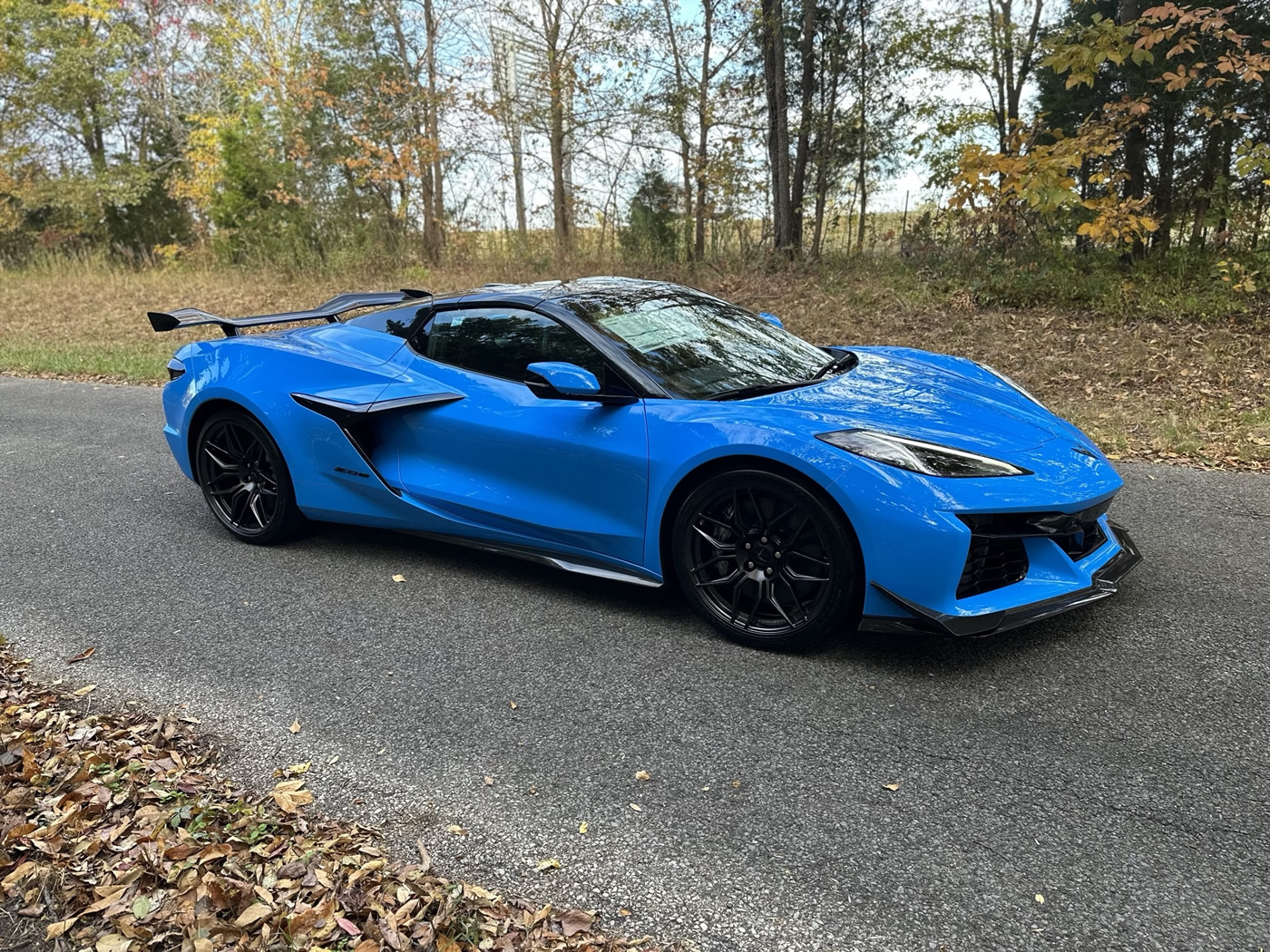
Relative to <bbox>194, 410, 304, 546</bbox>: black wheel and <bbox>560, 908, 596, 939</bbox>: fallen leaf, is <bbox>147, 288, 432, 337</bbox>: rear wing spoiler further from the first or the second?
<bbox>560, 908, 596, 939</bbox>: fallen leaf

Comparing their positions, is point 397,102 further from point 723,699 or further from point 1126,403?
point 723,699

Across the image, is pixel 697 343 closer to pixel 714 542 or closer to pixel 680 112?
pixel 714 542

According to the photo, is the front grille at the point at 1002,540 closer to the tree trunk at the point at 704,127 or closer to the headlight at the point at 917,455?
the headlight at the point at 917,455

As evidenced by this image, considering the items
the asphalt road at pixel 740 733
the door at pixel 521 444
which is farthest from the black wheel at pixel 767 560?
the door at pixel 521 444

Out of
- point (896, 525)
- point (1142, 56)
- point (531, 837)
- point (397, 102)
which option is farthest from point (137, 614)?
point (397, 102)

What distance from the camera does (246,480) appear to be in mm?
4441

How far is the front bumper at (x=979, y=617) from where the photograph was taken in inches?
109

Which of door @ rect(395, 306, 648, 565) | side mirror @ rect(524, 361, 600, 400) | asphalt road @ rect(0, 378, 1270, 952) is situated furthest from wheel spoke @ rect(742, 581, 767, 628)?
side mirror @ rect(524, 361, 600, 400)

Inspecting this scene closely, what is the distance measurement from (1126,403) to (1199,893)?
6.05m

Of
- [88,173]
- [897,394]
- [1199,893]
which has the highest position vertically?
[88,173]

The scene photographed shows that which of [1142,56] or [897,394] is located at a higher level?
[1142,56]

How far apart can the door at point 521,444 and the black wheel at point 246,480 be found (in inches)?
Result: 32.4

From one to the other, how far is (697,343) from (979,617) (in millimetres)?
1645

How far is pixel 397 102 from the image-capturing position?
1631 centimetres
